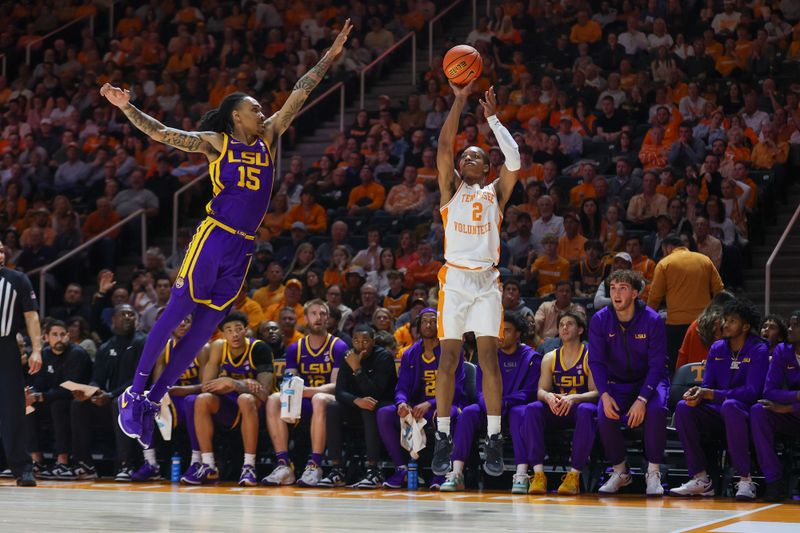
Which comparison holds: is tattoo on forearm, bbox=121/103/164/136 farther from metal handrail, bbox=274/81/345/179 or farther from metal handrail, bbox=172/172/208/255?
metal handrail, bbox=274/81/345/179

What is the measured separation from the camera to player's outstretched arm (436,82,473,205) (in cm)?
766

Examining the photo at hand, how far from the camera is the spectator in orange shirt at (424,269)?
12.7m

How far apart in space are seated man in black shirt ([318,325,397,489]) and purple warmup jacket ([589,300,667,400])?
187 centimetres

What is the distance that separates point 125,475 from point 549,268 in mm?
4689

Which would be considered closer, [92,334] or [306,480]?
[306,480]

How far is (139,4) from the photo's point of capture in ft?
70.5

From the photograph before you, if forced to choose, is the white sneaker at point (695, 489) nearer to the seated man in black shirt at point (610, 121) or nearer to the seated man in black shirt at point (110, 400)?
the seated man in black shirt at point (110, 400)

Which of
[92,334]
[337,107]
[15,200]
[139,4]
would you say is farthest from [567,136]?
[139,4]

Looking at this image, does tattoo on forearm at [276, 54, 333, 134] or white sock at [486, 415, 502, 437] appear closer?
tattoo on forearm at [276, 54, 333, 134]

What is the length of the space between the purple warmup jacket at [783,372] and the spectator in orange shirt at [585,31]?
8466mm

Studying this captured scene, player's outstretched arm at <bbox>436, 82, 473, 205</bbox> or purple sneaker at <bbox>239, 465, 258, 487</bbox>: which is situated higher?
player's outstretched arm at <bbox>436, 82, 473, 205</bbox>

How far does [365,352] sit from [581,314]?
186cm

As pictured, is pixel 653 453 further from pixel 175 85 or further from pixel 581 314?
pixel 175 85

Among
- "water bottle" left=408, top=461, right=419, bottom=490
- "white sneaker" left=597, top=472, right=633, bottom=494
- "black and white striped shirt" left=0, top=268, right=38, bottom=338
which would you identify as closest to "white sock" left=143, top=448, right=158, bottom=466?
"black and white striped shirt" left=0, top=268, right=38, bottom=338
